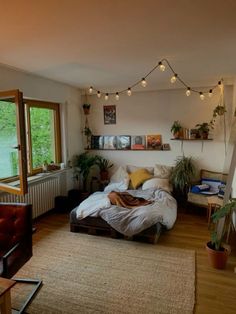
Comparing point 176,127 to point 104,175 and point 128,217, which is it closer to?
point 104,175

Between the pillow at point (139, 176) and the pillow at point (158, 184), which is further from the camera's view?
the pillow at point (139, 176)

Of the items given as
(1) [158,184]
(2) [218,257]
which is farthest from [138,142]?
(2) [218,257]

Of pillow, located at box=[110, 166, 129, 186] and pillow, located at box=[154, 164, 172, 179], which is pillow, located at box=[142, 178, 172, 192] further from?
pillow, located at box=[110, 166, 129, 186]

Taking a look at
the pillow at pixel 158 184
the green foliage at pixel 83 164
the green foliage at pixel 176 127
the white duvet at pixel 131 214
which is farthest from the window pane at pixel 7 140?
the green foliage at pixel 176 127

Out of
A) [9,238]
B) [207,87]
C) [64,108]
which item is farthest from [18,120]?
[207,87]

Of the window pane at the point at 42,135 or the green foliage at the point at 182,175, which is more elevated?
the window pane at the point at 42,135

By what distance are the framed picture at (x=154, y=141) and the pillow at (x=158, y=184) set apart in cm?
85

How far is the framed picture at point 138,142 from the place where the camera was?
532 centimetres

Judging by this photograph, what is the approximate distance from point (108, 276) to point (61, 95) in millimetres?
3528

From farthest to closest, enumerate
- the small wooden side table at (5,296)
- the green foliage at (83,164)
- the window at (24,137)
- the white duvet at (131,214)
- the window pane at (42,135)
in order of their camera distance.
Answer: the green foliage at (83,164) < the window pane at (42,135) < the white duvet at (131,214) < the window at (24,137) < the small wooden side table at (5,296)

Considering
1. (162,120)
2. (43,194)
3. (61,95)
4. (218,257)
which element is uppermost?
(61,95)

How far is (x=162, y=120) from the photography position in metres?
5.15

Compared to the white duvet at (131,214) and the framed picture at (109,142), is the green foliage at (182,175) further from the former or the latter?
the framed picture at (109,142)

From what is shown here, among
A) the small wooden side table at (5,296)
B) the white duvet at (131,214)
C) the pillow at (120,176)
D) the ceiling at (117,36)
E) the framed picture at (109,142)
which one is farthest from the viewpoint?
the framed picture at (109,142)
